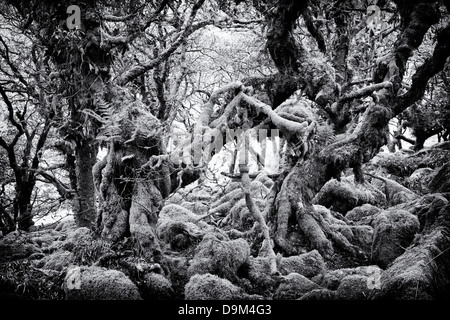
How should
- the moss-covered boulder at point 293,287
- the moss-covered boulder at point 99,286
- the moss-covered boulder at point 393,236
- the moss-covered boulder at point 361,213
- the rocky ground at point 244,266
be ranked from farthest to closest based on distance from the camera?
1. the moss-covered boulder at point 361,213
2. the moss-covered boulder at point 393,236
3. the moss-covered boulder at point 293,287
4. the moss-covered boulder at point 99,286
5. the rocky ground at point 244,266

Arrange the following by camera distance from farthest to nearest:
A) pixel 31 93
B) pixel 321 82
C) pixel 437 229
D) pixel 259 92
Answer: pixel 31 93, pixel 259 92, pixel 321 82, pixel 437 229

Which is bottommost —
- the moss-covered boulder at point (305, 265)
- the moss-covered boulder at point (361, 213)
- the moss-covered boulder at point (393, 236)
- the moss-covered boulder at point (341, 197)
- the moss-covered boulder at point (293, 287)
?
the moss-covered boulder at point (293, 287)

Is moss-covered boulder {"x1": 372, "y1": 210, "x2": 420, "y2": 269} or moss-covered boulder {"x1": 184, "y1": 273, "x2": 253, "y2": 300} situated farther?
moss-covered boulder {"x1": 372, "y1": 210, "x2": 420, "y2": 269}

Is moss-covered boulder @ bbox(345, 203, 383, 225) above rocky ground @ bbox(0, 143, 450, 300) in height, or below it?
above

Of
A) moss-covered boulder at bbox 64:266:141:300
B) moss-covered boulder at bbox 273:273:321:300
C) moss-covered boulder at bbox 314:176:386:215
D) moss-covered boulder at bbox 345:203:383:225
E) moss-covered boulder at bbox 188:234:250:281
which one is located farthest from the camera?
moss-covered boulder at bbox 314:176:386:215

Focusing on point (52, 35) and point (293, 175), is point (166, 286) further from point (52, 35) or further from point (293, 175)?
point (52, 35)

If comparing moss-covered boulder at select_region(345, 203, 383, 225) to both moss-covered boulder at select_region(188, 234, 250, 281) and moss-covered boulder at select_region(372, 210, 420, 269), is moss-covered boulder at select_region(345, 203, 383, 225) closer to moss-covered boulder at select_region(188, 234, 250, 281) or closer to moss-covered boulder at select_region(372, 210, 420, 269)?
moss-covered boulder at select_region(372, 210, 420, 269)

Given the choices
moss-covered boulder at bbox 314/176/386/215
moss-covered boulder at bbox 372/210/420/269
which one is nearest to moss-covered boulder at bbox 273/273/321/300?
moss-covered boulder at bbox 372/210/420/269

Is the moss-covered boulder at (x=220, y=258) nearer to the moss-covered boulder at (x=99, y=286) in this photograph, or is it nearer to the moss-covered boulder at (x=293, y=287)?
the moss-covered boulder at (x=293, y=287)

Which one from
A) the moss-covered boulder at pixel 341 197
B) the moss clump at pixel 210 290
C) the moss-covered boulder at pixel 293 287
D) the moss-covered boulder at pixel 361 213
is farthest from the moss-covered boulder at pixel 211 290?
the moss-covered boulder at pixel 341 197

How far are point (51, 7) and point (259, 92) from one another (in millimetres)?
5004

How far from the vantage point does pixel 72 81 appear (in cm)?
859

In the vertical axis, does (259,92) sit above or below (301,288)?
above

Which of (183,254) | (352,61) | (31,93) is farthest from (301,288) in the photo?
(352,61)
